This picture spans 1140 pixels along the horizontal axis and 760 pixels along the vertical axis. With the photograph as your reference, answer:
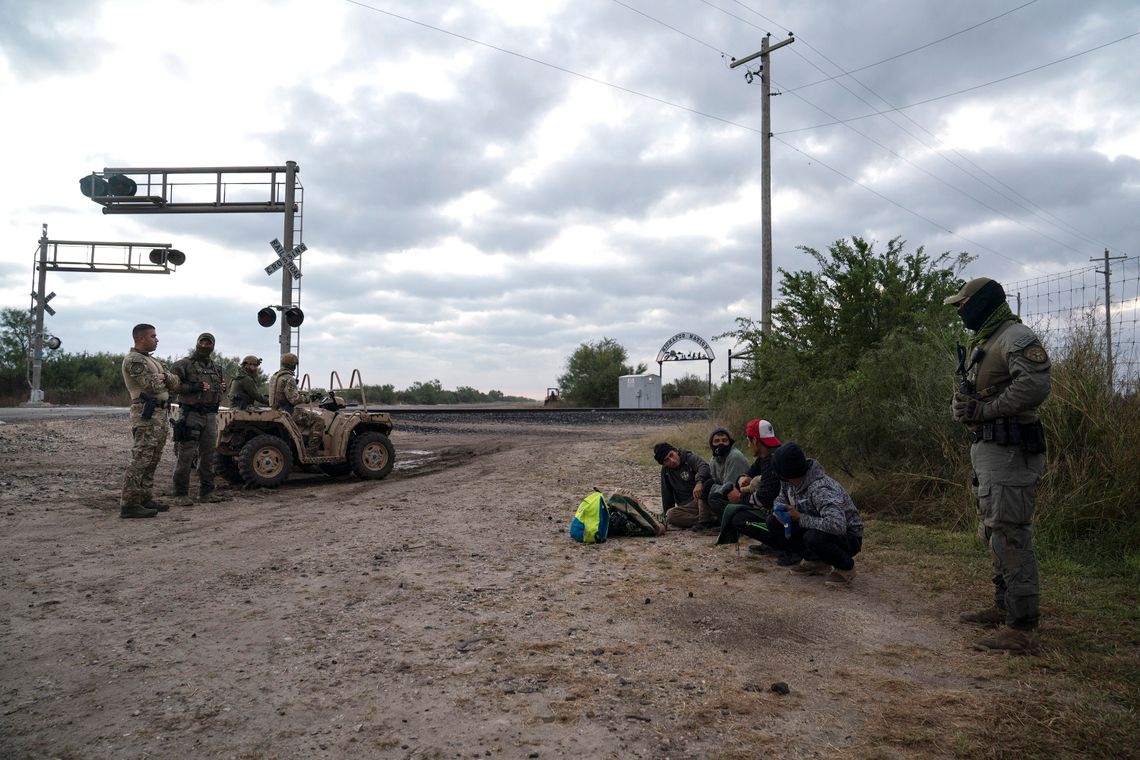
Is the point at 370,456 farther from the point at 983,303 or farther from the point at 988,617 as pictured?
the point at 983,303

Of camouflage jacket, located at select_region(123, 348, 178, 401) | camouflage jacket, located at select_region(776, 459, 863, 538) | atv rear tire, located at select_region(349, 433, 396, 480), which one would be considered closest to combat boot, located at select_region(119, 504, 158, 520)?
camouflage jacket, located at select_region(123, 348, 178, 401)

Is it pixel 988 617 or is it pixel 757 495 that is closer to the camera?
pixel 988 617

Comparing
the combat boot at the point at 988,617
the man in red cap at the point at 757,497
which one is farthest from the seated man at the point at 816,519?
the combat boot at the point at 988,617

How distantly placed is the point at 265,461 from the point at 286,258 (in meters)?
7.95

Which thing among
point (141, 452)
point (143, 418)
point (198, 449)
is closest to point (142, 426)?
point (143, 418)

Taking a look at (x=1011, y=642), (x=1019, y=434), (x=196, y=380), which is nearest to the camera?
(x=1011, y=642)

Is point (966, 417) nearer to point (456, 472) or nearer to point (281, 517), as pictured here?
point (281, 517)

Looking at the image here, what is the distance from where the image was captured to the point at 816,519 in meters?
5.86

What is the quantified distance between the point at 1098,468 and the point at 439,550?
598cm

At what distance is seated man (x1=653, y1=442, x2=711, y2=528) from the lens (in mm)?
8039

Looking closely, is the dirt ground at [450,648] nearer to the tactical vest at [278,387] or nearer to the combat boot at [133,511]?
the combat boot at [133,511]

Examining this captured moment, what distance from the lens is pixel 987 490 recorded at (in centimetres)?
448

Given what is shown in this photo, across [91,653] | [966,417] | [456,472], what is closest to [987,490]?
[966,417]

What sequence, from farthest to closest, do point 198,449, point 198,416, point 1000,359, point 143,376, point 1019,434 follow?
point 198,449, point 198,416, point 143,376, point 1000,359, point 1019,434
